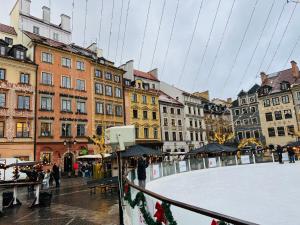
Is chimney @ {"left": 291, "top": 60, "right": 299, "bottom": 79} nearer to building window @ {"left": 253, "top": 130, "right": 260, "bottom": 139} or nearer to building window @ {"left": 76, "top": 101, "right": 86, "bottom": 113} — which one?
building window @ {"left": 253, "top": 130, "right": 260, "bottom": 139}

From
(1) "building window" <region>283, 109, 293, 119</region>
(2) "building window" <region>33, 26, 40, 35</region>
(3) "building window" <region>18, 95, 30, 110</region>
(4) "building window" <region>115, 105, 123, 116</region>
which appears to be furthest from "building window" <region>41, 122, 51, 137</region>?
(1) "building window" <region>283, 109, 293, 119</region>

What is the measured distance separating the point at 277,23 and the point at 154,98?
128ft

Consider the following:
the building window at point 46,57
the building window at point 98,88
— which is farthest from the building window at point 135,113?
the building window at point 46,57

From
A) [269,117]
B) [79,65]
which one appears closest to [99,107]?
[79,65]

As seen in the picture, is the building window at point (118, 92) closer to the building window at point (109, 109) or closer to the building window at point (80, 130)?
the building window at point (109, 109)

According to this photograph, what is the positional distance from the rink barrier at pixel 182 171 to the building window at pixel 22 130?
18.1m

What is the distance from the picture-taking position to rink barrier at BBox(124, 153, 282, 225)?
2898mm

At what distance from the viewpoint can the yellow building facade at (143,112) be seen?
48031 mm

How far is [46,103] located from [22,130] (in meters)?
4.91

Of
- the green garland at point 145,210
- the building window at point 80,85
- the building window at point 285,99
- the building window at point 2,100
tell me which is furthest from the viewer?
the building window at point 285,99

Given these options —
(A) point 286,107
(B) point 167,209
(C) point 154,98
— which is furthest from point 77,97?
(A) point 286,107

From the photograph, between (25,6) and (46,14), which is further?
(46,14)

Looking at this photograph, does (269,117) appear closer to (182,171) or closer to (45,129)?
(182,171)

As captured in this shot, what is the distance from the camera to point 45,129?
1380 inches
